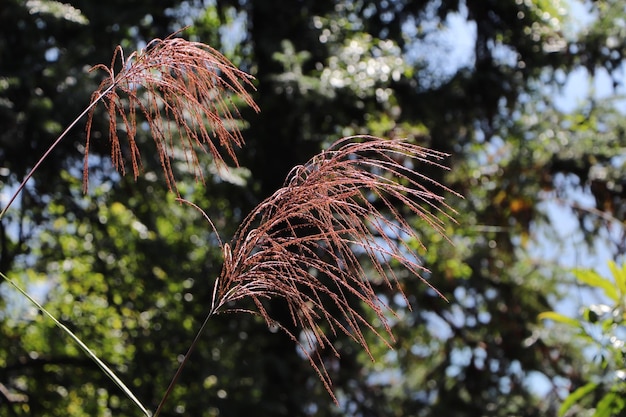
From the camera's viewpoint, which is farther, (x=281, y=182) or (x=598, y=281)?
(x=281, y=182)

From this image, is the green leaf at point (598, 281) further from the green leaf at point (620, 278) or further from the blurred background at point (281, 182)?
the blurred background at point (281, 182)

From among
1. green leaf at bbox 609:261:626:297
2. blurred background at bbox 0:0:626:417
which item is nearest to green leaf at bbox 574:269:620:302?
green leaf at bbox 609:261:626:297

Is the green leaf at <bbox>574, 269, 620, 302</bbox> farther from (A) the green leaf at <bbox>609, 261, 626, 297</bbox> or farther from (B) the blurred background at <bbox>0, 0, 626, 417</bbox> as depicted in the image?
(B) the blurred background at <bbox>0, 0, 626, 417</bbox>

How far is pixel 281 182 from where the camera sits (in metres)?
7.28

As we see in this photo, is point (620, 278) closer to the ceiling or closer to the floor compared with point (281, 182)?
closer to the floor

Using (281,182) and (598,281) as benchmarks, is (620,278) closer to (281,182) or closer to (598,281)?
(598,281)

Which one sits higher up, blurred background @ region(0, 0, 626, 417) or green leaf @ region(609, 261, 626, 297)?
blurred background @ region(0, 0, 626, 417)

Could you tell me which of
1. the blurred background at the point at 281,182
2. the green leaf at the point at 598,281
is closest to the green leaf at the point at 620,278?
the green leaf at the point at 598,281

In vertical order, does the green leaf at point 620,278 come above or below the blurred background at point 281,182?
below

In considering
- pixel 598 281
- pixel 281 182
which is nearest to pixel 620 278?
pixel 598 281

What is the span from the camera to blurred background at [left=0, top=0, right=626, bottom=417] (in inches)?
259

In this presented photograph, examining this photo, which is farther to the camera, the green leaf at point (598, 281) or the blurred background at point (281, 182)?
the blurred background at point (281, 182)

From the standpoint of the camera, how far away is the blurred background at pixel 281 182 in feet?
21.6

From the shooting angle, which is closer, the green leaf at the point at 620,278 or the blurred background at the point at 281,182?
the green leaf at the point at 620,278
